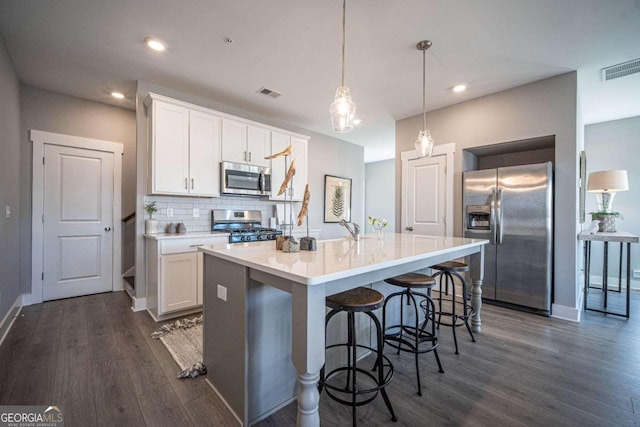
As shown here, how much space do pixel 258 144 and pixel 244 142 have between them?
23 cm

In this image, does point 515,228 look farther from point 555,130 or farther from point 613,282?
point 613,282

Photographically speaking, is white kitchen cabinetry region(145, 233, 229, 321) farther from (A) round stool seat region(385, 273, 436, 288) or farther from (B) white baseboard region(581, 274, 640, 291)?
(B) white baseboard region(581, 274, 640, 291)

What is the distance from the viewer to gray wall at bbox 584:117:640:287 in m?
4.20

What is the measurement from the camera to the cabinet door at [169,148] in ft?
10.1

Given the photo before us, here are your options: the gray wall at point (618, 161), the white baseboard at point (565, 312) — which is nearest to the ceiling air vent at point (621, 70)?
the gray wall at point (618, 161)

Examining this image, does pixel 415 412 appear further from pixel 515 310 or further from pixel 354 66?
pixel 354 66

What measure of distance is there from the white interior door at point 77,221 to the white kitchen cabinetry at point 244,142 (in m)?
1.77

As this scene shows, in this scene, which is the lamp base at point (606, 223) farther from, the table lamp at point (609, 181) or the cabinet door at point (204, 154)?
the cabinet door at point (204, 154)

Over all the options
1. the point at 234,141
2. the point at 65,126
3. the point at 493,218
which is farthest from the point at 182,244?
the point at 493,218

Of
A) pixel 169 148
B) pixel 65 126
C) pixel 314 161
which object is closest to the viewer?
pixel 169 148

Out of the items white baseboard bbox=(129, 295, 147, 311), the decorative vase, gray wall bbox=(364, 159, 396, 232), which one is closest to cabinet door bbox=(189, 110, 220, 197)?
the decorative vase

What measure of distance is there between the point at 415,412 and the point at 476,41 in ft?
9.93

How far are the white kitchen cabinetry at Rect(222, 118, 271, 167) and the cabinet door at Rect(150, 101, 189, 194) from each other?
51 centimetres

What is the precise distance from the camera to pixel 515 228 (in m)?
3.33
